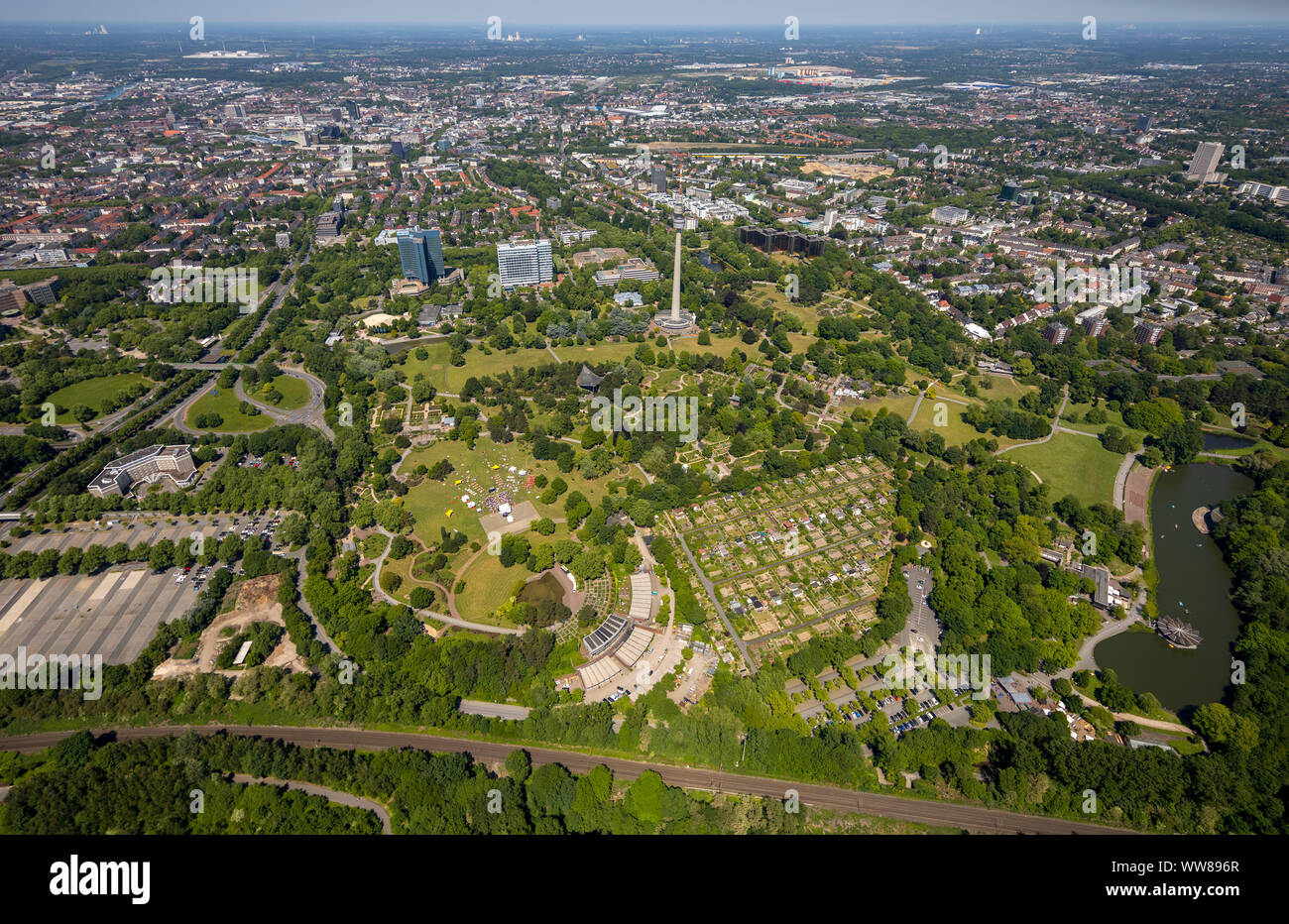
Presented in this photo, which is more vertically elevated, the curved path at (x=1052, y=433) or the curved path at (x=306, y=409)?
the curved path at (x=306, y=409)

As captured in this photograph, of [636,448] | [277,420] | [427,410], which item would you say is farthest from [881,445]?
[277,420]

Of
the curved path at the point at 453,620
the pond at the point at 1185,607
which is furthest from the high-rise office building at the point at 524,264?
the pond at the point at 1185,607

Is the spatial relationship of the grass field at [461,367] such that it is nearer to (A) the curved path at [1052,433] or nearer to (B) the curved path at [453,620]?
(B) the curved path at [453,620]

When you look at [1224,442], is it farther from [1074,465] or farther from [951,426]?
[951,426]

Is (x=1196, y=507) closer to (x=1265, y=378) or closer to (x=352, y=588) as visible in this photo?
(x=1265, y=378)

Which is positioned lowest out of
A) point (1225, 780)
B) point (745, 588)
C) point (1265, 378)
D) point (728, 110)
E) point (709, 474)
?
point (1225, 780)

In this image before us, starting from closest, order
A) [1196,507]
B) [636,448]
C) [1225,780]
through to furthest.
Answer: [1225,780] < [1196,507] < [636,448]
